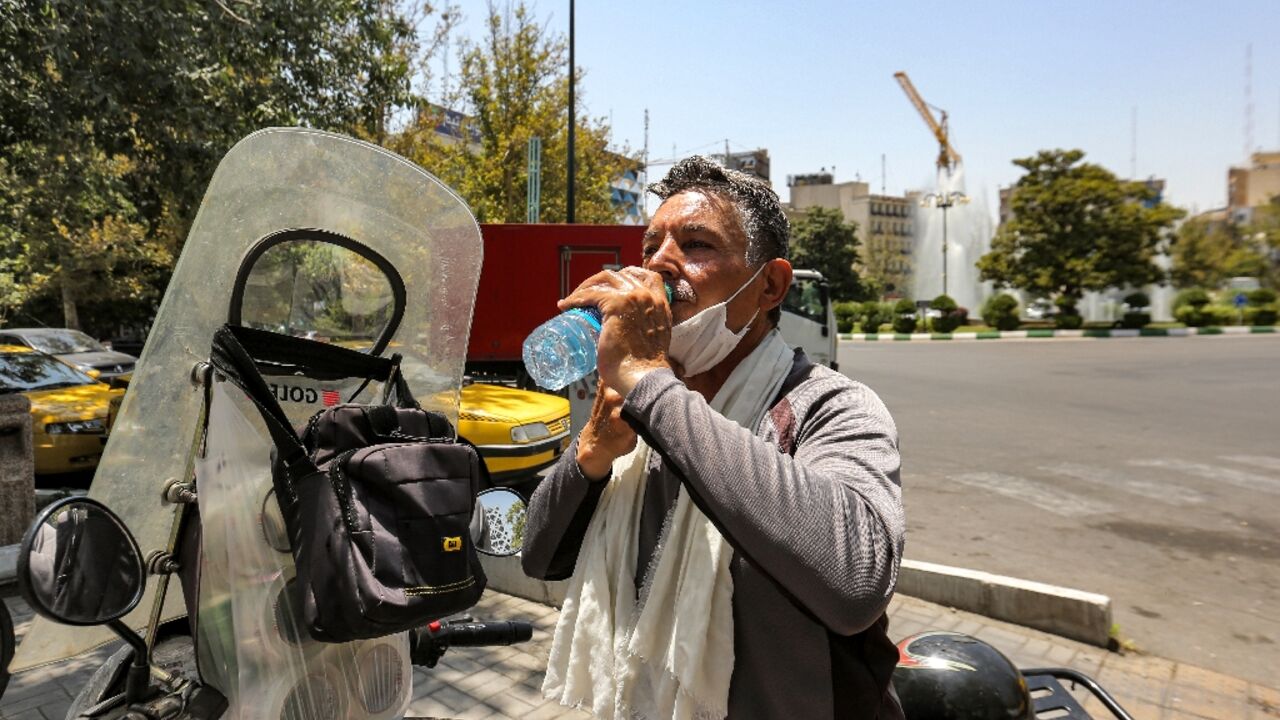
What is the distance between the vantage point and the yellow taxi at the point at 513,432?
8.00 metres

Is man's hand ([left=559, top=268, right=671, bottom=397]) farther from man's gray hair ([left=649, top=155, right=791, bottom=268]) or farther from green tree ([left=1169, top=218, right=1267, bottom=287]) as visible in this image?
green tree ([left=1169, top=218, right=1267, bottom=287])

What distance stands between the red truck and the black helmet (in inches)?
434

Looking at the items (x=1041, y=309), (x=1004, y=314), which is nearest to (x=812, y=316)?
(x=1004, y=314)

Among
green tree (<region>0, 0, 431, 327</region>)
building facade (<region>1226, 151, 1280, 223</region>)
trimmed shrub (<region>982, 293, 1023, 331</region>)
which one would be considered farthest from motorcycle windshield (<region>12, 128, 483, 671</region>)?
building facade (<region>1226, 151, 1280, 223</region>)

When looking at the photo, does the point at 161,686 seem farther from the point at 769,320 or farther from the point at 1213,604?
the point at 1213,604

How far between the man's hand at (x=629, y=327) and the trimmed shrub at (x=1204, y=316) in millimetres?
46528

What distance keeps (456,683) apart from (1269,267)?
64340 mm

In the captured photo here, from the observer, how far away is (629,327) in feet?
4.27

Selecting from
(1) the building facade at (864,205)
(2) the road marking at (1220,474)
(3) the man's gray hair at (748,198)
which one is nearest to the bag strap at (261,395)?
(3) the man's gray hair at (748,198)

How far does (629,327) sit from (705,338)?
246 mm

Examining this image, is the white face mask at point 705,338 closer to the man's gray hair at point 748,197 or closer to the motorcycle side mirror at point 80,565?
the man's gray hair at point 748,197

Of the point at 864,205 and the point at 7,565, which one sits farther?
the point at 864,205

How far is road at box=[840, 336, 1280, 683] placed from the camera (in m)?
5.24

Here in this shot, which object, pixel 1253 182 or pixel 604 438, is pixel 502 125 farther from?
pixel 1253 182
